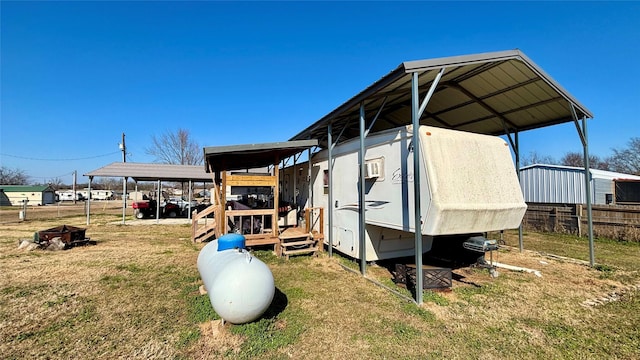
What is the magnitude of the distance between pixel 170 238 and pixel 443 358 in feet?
35.0

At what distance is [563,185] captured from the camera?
46.0ft

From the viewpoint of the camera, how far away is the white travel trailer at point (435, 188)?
4.95 meters

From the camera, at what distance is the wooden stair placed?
7902mm

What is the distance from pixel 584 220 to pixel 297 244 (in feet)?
36.0

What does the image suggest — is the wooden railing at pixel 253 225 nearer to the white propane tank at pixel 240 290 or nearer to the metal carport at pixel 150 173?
the white propane tank at pixel 240 290

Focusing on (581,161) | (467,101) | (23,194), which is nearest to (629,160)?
(581,161)

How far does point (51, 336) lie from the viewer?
12.5 feet

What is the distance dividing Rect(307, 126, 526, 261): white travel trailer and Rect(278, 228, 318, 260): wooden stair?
1417 millimetres

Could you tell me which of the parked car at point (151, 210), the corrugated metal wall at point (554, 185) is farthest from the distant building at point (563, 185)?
the parked car at point (151, 210)

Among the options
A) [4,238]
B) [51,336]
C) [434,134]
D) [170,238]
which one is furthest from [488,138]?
[4,238]

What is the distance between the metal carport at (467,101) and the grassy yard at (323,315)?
89cm

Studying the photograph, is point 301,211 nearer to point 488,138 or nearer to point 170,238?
point 170,238

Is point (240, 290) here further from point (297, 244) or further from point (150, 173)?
point (150, 173)

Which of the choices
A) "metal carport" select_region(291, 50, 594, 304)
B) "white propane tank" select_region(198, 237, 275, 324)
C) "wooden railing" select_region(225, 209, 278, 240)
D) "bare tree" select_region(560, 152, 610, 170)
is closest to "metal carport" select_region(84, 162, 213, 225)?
"wooden railing" select_region(225, 209, 278, 240)
